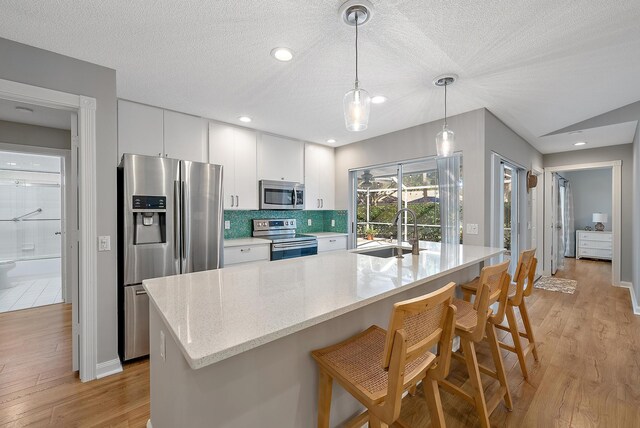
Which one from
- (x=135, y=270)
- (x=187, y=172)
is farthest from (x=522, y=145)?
(x=135, y=270)

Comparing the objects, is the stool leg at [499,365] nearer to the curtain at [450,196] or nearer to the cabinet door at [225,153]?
the curtain at [450,196]

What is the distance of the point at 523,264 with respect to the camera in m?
2.18

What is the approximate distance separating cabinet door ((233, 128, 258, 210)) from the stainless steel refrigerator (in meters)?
0.88

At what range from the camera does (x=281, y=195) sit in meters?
4.14

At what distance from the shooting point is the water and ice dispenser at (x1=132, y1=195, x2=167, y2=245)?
243 centimetres

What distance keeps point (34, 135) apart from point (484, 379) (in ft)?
18.8

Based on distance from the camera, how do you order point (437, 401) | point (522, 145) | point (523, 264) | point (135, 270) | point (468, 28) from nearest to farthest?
point (437, 401) → point (468, 28) → point (523, 264) → point (135, 270) → point (522, 145)

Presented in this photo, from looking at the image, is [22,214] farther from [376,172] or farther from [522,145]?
[522,145]

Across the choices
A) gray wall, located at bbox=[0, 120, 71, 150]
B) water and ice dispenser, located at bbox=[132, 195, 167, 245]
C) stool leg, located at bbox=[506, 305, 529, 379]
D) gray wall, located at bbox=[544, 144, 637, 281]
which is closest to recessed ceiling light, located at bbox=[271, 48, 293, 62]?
water and ice dispenser, located at bbox=[132, 195, 167, 245]

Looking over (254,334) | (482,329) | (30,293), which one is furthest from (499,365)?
(30,293)

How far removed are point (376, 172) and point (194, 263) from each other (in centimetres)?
312

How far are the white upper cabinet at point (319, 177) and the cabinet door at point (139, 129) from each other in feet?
7.14

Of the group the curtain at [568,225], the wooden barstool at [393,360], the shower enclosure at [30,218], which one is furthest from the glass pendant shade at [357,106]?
the curtain at [568,225]

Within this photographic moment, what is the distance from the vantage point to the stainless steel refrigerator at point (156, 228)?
238 cm
